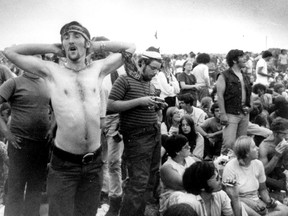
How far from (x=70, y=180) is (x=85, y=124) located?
0.40m

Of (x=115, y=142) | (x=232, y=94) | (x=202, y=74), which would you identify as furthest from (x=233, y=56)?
(x=202, y=74)

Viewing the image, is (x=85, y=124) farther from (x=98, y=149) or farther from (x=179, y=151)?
(x=179, y=151)

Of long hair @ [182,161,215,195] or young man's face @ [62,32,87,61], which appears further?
long hair @ [182,161,215,195]

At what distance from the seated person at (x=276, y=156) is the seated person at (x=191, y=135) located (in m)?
0.75

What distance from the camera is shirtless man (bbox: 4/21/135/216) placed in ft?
9.99

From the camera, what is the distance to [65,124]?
9.96 ft

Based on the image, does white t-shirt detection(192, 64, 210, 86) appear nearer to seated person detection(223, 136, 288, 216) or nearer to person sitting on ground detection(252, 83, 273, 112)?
person sitting on ground detection(252, 83, 273, 112)

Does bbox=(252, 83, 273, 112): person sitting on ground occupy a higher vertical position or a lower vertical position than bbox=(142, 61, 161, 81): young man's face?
lower

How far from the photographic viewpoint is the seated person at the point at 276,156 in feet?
17.1

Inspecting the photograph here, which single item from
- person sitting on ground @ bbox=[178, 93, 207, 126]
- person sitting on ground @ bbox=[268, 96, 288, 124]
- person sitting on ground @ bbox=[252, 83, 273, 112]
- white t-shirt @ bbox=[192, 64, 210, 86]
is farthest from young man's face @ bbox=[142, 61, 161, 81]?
white t-shirt @ bbox=[192, 64, 210, 86]

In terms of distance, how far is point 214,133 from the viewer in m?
6.57

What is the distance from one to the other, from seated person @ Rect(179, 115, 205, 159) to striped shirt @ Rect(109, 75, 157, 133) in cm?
141

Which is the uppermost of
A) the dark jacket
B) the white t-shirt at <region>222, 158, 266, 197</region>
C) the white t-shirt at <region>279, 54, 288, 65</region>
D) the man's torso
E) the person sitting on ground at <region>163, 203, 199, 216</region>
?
the man's torso

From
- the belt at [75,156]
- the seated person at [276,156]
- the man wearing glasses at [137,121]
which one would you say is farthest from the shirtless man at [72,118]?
the seated person at [276,156]
